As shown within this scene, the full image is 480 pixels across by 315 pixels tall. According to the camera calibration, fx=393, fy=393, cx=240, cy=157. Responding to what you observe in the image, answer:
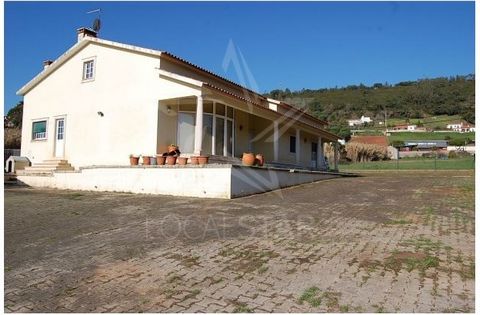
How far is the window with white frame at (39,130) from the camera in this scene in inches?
798

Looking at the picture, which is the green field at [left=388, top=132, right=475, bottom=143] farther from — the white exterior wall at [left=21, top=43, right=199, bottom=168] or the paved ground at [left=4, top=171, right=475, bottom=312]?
the paved ground at [left=4, top=171, right=475, bottom=312]

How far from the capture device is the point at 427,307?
393 cm

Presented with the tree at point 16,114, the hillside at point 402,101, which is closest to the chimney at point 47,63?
the tree at point 16,114

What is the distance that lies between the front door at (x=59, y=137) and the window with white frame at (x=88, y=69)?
2.57m

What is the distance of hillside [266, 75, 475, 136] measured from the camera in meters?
105

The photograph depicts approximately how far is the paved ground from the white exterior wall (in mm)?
6511

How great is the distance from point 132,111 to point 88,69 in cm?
423

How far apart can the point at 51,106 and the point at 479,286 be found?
20.3 metres

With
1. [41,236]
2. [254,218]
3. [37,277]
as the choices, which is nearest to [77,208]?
[41,236]

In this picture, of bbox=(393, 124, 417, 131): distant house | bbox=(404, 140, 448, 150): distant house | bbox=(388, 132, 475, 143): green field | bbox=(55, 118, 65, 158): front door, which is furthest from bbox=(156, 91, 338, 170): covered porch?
bbox=(393, 124, 417, 131): distant house

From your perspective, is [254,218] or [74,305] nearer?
[74,305]

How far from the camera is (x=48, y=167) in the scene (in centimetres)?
1877

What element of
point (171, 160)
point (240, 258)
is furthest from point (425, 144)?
point (240, 258)

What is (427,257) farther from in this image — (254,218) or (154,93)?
(154,93)
